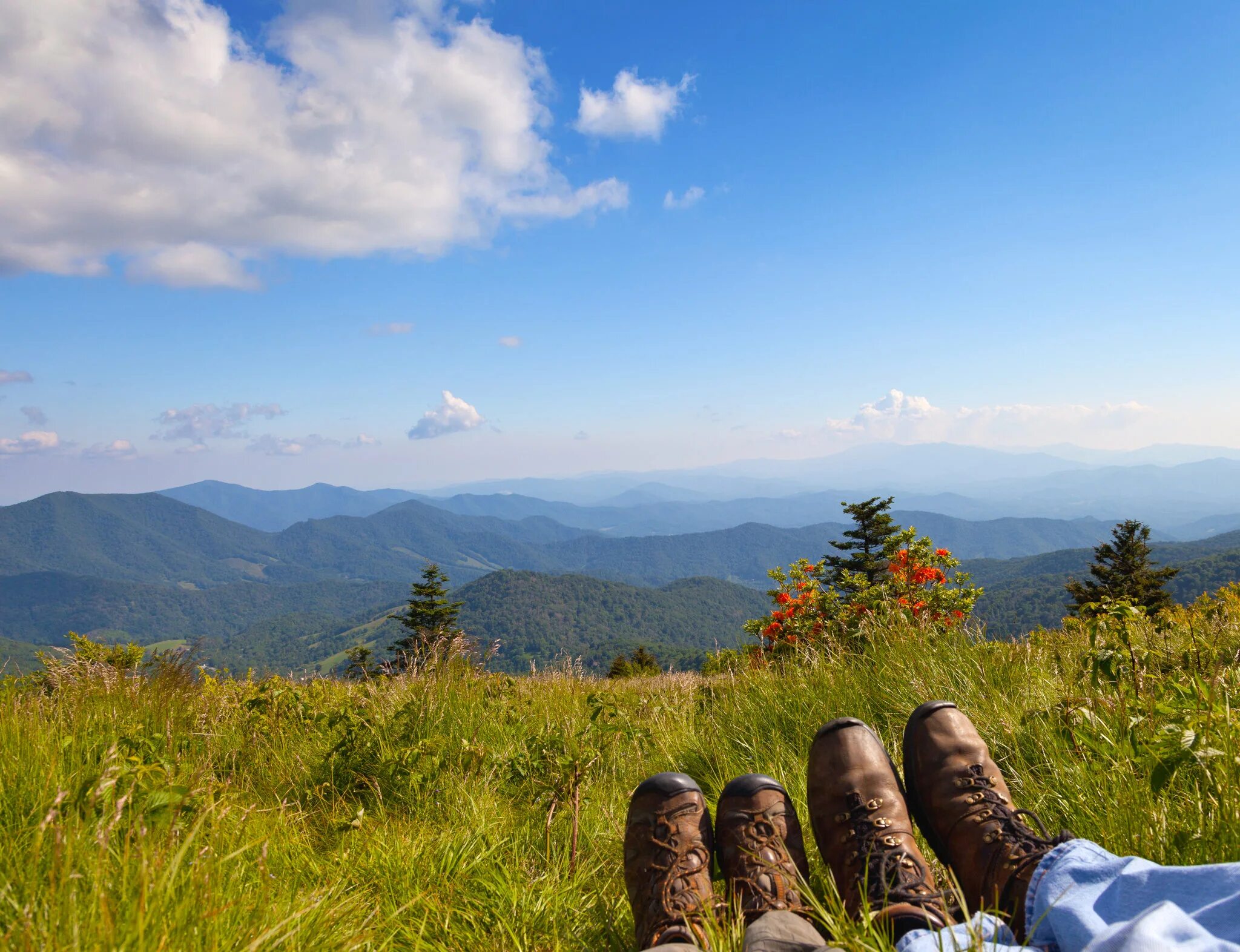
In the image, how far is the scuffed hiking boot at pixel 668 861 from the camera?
204 cm

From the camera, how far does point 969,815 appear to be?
7.70 feet

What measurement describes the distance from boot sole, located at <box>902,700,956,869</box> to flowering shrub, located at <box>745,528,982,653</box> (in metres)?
1.59

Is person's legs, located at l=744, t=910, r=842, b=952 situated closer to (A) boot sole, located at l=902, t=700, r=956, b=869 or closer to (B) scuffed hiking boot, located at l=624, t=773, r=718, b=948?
(B) scuffed hiking boot, located at l=624, t=773, r=718, b=948

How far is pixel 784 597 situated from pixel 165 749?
7258 millimetres

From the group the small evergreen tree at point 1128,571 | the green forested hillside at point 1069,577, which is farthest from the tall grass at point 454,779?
the green forested hillside at point 1069,577

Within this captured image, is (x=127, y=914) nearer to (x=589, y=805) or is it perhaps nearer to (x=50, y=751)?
(x=50, y=751)

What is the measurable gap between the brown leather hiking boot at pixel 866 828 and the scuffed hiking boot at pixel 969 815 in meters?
0.11

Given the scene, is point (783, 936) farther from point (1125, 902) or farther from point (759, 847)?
point (1125, 902)

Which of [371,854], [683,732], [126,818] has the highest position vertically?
[126,818]

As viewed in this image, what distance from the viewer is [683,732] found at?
4.21 metres

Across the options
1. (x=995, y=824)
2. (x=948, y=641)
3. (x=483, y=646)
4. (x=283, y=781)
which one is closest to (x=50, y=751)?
(x=283, y=781)

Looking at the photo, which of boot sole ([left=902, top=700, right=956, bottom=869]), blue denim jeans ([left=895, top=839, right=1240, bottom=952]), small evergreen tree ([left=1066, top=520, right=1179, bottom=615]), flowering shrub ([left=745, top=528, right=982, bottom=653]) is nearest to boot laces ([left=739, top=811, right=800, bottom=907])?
blue denim jeans ([left=895, top=839, right=1240, bottom=952])

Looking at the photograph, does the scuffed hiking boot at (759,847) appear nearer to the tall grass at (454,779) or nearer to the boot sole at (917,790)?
the tall grass at (454,779)

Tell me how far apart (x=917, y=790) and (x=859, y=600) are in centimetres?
341
